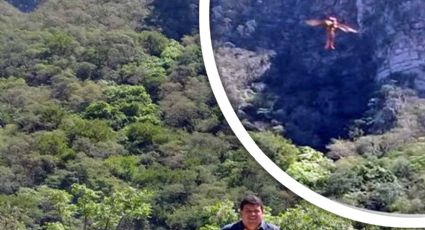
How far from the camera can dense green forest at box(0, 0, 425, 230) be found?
7664mm

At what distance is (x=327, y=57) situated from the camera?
518 cm

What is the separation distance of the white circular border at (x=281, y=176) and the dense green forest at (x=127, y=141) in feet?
0.37

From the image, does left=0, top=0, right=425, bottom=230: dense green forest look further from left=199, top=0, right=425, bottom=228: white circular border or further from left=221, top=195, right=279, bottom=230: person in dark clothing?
left=221, top=195, right=279, bottom=230: person in dark clothing

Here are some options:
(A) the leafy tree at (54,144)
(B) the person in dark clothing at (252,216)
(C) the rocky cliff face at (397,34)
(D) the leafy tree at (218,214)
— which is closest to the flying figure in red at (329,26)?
(C) the rocky cliff face at (397,34)

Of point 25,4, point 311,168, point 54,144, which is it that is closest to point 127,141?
point 54,144

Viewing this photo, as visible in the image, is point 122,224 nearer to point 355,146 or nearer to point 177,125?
point 177,125

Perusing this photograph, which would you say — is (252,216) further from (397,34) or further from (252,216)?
(397,34)

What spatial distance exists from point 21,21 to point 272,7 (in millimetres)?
7373

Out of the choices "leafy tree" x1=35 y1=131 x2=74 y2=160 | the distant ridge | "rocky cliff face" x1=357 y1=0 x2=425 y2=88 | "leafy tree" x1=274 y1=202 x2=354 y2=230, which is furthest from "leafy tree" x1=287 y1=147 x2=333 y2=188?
the distant ridge

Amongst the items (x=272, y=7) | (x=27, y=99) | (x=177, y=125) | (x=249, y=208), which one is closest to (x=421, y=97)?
(x=272, y=7)

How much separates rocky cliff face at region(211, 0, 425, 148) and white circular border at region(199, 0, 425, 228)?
6 cm

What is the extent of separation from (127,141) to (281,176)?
4.35 m

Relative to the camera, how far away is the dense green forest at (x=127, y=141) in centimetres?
766

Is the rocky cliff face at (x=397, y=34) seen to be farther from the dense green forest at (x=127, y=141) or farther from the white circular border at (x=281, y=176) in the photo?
the white circular border at (x=281, y=176)
